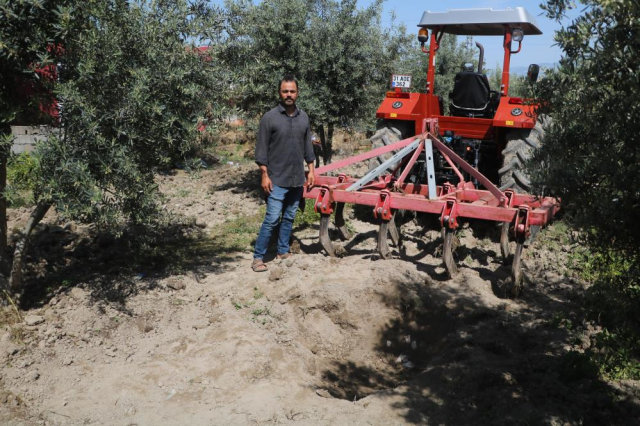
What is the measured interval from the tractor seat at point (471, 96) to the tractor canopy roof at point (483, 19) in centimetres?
66

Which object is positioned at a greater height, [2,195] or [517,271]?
[2,195]

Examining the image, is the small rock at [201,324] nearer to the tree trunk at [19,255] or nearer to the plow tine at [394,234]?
the tree trunk at [19,255]

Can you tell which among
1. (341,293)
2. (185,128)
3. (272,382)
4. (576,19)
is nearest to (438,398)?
(272,382)

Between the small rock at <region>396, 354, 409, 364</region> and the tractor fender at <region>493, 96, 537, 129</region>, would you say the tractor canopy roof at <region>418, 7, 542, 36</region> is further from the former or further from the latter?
the small rock at <region>396, 354, 409, 364</region>

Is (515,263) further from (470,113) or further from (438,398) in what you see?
(470,113)

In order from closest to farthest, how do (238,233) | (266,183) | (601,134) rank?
(601,134), (266,183), (238,233)

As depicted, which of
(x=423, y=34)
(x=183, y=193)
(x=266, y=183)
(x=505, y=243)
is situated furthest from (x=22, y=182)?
(x=505, y=243)

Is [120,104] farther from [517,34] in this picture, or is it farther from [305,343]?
[517,34]

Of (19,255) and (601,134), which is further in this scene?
(19,255)

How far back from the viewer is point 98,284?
18.2ft

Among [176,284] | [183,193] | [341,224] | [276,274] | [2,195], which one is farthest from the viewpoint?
[183,193]

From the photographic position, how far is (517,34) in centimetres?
757

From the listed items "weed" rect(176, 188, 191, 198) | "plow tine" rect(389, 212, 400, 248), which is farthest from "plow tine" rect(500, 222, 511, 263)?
"weed" rect(176, 188, 191, 198)

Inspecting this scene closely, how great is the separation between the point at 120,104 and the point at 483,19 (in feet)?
16.1
